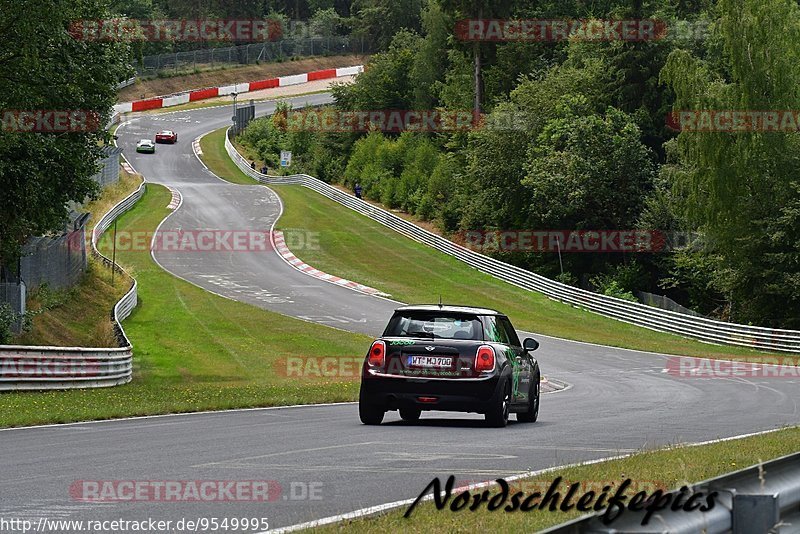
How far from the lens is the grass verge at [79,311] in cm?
3319

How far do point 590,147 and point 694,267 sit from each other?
26.4 feet

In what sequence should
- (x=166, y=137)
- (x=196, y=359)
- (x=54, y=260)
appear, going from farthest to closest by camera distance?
1. (x=166, y=137)
2. (x=54, y=260)
3. (x=196, y=359)

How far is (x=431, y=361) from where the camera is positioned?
47.3 feet

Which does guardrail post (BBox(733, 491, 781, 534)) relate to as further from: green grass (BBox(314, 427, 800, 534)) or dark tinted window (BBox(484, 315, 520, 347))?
dark tinted window (BBox(484, 315, 520, 347))

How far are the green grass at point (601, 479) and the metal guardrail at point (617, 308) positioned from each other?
1204 inches

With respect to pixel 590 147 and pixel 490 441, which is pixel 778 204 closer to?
pixel 590 147

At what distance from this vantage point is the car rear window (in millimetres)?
14664

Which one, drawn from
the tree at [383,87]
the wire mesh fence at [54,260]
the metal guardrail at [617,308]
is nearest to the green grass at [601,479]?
the wire mesh fence at [54,260]

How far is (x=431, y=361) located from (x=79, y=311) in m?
27.1

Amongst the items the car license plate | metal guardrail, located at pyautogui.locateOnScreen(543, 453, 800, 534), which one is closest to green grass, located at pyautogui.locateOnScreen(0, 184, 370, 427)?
the car license plate

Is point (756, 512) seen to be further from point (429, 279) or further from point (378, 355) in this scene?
point (429, 279)

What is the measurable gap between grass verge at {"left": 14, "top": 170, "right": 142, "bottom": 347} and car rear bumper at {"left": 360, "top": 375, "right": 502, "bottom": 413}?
17.3 m

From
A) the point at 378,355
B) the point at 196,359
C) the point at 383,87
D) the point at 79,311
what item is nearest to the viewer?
the point at 378,355

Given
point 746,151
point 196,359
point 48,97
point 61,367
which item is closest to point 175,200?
point 746,151
